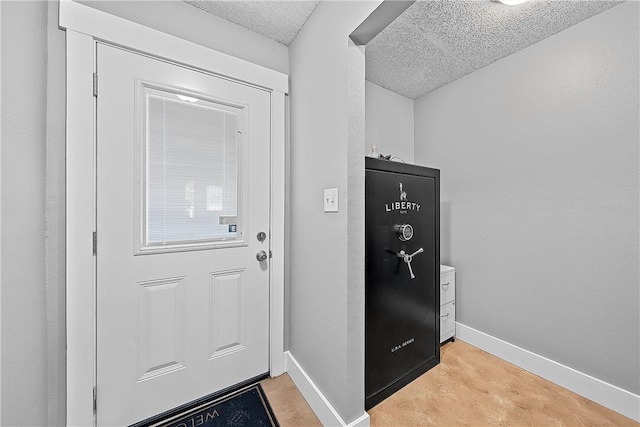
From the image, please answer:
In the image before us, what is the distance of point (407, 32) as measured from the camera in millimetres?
1709

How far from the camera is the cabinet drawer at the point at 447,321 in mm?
2104

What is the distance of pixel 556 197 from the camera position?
1.73 metres

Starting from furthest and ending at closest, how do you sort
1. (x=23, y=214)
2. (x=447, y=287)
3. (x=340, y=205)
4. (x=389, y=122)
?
(x=389, y=122), (x=447, y=287), (x=340, y=205), (x=23, y=214)

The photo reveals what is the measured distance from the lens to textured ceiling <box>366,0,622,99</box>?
58.8 inches

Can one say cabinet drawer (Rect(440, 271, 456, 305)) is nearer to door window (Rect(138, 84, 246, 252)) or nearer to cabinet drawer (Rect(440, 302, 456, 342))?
cabinet drawer (Rect(440, 302, 456, 342))

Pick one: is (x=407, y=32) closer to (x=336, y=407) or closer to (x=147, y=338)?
(x=336, y=407)

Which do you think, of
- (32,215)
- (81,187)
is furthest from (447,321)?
(32,215)

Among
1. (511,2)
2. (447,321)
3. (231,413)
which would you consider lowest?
(231,413)

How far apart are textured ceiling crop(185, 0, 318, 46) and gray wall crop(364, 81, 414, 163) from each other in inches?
38.3

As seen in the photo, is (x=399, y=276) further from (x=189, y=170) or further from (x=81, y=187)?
(x=81, y=187)

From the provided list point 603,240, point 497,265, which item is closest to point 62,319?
point 497,265

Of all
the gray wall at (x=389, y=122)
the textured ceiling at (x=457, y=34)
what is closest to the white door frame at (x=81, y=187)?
the textured ceiling at (x=457, y=34)

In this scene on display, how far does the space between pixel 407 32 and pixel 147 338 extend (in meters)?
2.50

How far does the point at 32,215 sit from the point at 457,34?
8.72ft
